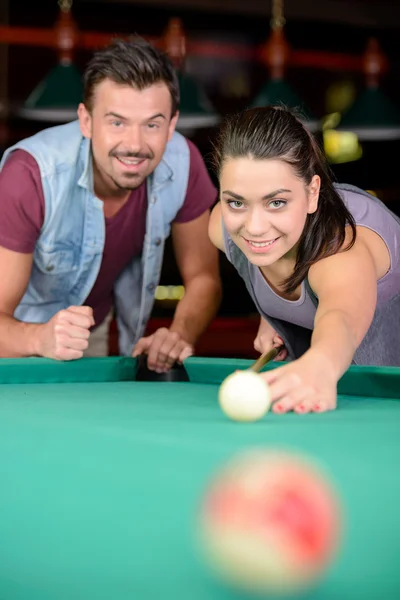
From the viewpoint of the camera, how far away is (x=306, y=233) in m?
2.29

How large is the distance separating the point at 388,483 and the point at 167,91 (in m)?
2.11

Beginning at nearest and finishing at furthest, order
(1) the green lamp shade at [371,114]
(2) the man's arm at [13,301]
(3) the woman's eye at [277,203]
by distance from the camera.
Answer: (3) the woman's eye at [277,203] < (2) the man's arm at [13,301] < (1) the green lamp shade at [371,114]

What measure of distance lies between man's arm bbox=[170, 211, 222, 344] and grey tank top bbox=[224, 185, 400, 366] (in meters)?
0.69

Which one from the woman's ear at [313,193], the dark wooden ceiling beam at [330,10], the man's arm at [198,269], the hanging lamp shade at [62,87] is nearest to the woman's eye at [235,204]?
the woman's ear at [313,193]

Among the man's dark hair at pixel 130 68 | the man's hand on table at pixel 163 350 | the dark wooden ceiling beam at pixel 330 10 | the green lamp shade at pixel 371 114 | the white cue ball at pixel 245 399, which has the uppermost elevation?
the dark wooden ceiling beam at pixel 330 10

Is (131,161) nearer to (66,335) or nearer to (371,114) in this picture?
(66,335)

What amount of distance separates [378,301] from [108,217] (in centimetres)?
116

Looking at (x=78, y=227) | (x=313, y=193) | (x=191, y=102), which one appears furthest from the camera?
(x=191, y=102)

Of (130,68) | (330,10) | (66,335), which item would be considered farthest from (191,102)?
(330,10)

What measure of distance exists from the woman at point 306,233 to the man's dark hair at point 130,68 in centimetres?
79

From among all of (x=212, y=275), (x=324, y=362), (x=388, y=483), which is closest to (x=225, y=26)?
(x=212, y=275)

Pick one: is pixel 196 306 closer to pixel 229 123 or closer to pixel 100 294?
pixel 100 294

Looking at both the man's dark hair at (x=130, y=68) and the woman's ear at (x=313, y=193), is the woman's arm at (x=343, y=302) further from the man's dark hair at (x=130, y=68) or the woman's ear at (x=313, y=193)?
the man's dark hair at (x=130, y=68)

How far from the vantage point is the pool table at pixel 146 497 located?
1.15 meters
